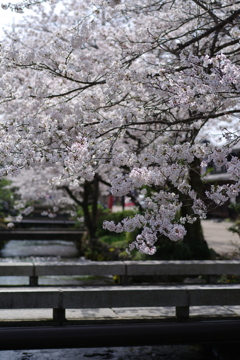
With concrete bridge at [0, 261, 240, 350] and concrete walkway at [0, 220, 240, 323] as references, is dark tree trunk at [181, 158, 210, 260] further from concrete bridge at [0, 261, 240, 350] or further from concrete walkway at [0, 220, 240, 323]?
concrete walkway at [0, 220, 240, 323]

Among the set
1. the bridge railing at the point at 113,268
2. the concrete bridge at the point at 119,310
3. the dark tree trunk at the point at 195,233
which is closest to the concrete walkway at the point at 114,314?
the concrete bridge at the point at 119,310

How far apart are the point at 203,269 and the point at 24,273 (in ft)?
11.9

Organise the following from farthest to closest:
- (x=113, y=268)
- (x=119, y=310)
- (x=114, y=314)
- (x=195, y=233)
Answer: (x=195, y=233), (x=113, y=268), (x=119, y=310), (x=114, y=314)

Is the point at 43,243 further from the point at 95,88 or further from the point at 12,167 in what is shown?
the point at 12,167

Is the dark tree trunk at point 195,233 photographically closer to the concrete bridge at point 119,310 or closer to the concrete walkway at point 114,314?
the concrete bridge at point 119,310

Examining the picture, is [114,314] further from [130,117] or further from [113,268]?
[130,117]

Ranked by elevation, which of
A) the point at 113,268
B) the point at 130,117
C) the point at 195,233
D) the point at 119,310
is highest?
the point at 130,117

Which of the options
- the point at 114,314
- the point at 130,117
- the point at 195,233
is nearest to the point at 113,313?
the point at 114,314

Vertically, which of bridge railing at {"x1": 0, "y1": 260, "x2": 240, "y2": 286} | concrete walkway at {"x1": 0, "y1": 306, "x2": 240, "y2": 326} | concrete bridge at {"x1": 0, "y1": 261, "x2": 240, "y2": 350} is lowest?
concrete walkway at {"x1": 0, "y1": 306, "x2": 240, "y2": 326}

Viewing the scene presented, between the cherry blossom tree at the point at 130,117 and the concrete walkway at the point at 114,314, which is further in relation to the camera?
the concrete walkway at the point at 114,314

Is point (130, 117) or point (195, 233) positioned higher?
point (130, 117)

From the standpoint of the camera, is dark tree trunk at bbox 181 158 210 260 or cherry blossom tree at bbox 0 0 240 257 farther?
dark tree trunk at bbox 181 158 210 260

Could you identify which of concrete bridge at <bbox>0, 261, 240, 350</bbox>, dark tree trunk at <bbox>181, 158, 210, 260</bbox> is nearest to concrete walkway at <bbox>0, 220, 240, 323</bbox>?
concrete bridge at <bbox>0, 261, 240, 350</bbox>

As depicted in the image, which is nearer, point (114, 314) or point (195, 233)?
point (114, 314)
